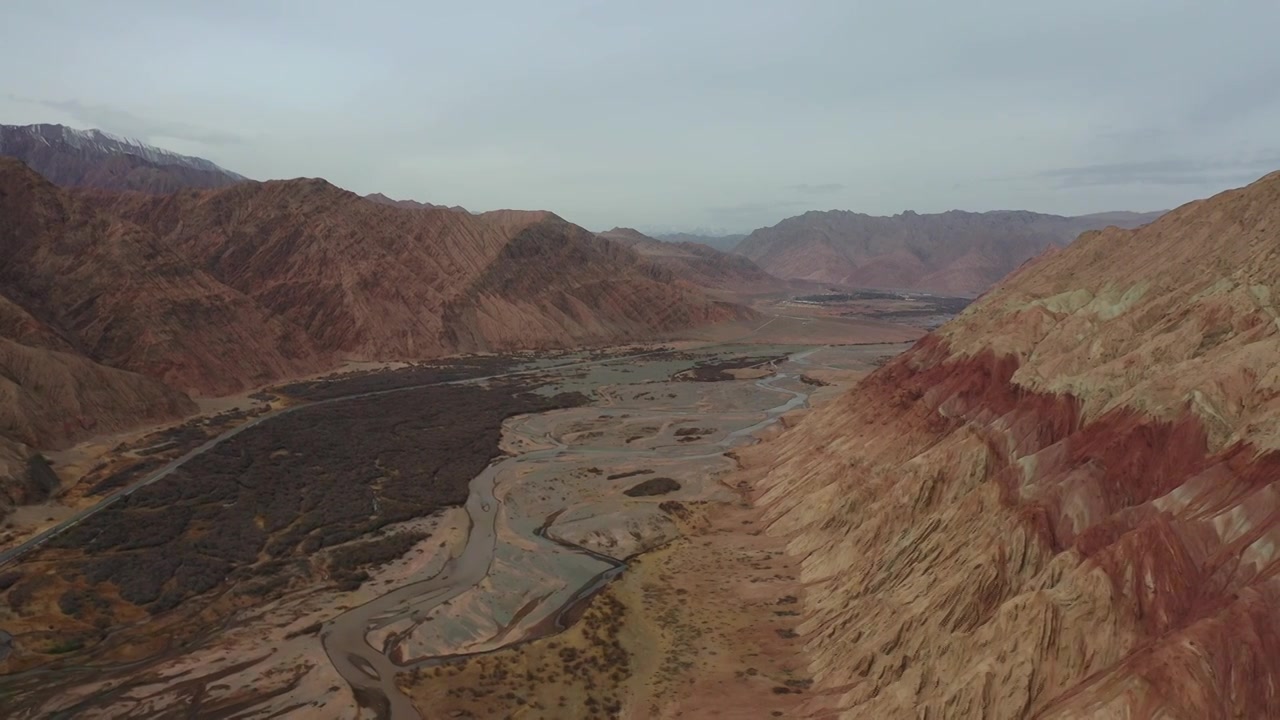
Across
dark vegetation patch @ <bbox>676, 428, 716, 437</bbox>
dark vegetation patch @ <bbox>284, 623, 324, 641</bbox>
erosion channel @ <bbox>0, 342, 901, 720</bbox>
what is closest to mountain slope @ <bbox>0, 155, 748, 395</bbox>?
erosion channel @ <bbox>0, 342, 901, 720</bbox>

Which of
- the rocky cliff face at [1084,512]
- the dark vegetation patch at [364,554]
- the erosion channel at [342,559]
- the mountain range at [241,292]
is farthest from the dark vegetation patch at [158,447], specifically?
the rocky cliff face at [1084,512]

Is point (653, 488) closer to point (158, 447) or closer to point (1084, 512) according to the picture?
point (1084, 512)

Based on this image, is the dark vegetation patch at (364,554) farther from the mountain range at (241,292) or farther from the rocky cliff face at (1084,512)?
the rocky cliff face at (1084,512)

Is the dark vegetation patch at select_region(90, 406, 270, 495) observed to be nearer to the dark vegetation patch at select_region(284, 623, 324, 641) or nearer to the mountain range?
the mountain range

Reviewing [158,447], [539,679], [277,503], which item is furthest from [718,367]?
[539,679]

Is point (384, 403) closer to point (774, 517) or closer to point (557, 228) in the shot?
point (774, 517)

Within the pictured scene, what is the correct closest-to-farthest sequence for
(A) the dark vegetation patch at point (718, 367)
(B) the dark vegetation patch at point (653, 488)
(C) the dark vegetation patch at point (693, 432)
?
(B) the dark vegetation patch at point (653, 488), (C) the dark vegetation patch at point (693, 432), (A) the dark vegetation patch at point (718, 367)
